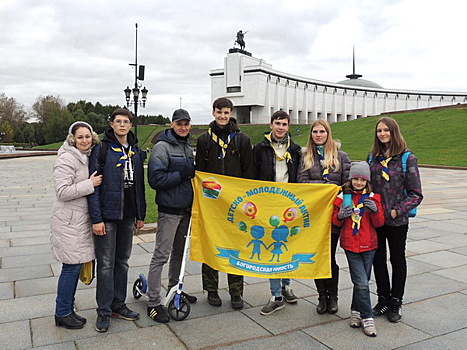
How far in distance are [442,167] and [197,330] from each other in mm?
24559

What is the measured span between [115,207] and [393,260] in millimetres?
2685

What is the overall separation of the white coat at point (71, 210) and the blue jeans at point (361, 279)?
2.42 m

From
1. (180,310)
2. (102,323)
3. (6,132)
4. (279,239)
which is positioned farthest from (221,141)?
(6,132)

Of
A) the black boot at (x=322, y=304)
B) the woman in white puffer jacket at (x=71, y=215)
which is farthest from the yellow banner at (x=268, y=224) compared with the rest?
the woman in white puffer jacket at (x=71, y=215)

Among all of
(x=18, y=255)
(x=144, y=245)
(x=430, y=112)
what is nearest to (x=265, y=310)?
(x=144, y=245)

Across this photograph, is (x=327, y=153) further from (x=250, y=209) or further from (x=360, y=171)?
(x=250, y=209)

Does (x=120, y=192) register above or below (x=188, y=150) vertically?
below

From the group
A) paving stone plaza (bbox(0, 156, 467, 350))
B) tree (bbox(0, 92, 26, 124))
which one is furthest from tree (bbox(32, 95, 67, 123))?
paving stone plaza (bbox(0, 156, 467, 350))

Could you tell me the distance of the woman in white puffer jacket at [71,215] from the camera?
3725 mm

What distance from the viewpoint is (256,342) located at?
3604 millimetres

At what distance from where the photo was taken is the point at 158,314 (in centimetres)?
405

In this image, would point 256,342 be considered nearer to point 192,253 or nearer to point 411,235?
point 192,253

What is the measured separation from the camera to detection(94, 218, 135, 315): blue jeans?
3.94 m

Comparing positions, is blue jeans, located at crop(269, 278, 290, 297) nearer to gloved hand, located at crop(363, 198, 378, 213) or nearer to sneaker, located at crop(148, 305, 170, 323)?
sneaker, located at crop(148, 305, 170, 323)
